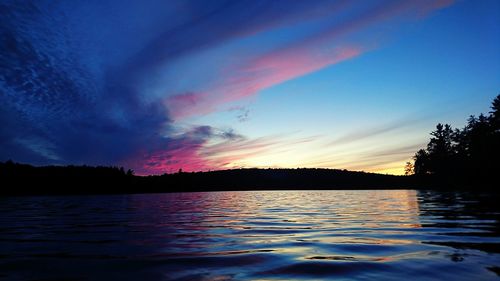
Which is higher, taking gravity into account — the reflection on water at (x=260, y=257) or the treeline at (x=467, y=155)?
the treeline at (x=467, y=155)

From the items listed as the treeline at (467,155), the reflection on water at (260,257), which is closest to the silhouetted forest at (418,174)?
the treeline at (467,155)

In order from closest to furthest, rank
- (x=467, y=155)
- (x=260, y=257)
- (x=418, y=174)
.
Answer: (x=260, y=257) < (x=467, y=155) < (x=418, y=174)

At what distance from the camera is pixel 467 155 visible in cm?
8281

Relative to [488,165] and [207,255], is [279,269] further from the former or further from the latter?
[488,165]

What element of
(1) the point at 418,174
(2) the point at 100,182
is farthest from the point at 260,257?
(2) the point at 100,182

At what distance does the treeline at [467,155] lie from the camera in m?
67.8

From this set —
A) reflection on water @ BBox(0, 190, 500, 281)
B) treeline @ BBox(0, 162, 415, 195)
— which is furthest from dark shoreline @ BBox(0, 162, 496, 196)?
reflection on water @ BBox(0, 190, 500, 281)

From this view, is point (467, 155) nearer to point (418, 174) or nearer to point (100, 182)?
point (418, 174)

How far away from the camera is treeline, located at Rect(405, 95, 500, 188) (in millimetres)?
67750

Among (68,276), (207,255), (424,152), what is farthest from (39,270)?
(424,152)

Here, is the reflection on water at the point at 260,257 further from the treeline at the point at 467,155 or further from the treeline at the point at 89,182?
the treeline at the point at 89,182

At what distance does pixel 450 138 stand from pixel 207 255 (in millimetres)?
113643

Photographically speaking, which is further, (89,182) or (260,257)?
(89,182)

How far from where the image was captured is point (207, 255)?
7.13 meters
